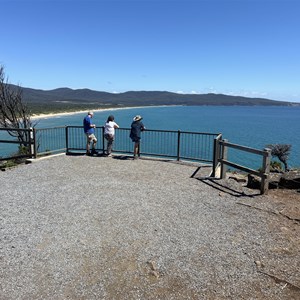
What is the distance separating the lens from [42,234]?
17.9 ft

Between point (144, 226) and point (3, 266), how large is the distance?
248cm

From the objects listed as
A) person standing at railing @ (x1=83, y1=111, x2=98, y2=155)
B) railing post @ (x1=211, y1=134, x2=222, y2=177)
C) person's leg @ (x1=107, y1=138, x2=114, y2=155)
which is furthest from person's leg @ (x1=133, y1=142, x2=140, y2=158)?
railing post @ (x1=211, y1=134, x2=222, y2=177)

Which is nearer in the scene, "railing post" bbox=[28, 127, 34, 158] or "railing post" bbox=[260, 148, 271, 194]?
"railing post" bbox=[260, 148, 271, 194]

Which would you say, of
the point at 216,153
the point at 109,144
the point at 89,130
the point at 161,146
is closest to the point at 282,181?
the point at 216,153

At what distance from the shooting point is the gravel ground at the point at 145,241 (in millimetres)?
4012

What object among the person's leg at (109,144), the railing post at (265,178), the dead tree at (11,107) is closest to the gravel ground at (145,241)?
the railing post at (265,178)

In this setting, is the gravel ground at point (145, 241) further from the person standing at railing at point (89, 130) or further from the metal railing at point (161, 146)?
the person standing at railing at point (89, 130)

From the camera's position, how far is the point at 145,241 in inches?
206

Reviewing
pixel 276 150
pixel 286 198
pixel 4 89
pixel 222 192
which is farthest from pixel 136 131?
pixel 276 150

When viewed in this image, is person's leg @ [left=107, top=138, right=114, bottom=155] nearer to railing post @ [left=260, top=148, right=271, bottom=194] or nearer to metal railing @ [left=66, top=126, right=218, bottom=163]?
metal railing @ [left=66, top=126, right=218, bottom=163]

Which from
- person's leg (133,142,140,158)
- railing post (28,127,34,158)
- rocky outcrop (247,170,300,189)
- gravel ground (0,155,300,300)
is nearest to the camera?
gravel ground (0,155,300,300)

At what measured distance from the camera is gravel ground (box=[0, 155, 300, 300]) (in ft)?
13.2

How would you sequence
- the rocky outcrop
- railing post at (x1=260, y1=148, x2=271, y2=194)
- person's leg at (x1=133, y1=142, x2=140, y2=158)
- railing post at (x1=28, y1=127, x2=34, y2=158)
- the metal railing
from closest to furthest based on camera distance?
railing post at (x1=260, y1=148, x2=271, y2=194)
the rocky outcrop
railing post at (x1=28, y1=127, x2=34, y2=158)
person's leg at (x1=133, y1=142, x2=140, y2=158)
the metal railing

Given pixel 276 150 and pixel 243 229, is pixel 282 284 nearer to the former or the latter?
pixel 243 229
